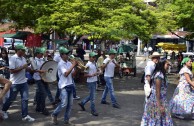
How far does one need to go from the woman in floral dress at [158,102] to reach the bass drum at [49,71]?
2.62 meters

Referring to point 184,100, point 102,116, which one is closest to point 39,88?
point 102,116

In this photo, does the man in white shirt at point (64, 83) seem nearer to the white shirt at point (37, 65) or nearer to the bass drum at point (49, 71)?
the bass drum at point (49, 71)

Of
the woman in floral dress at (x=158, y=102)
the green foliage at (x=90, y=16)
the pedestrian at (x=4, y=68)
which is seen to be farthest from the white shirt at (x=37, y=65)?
the green foliage at (x=90, y=16)

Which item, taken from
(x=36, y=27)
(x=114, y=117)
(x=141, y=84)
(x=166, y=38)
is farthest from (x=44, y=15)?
(x=166, y=38)

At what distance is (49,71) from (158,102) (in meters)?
3.01

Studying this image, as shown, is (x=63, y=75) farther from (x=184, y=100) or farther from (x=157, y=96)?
(x=184, y=100)

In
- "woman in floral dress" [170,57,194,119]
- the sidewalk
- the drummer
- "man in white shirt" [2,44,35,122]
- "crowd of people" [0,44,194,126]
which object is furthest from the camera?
"woman in floral dress" [170,57,194,119]

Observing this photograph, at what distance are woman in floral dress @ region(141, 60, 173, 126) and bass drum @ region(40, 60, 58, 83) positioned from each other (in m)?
2.62

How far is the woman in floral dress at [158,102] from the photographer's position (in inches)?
242

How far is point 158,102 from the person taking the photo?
20.6 feet

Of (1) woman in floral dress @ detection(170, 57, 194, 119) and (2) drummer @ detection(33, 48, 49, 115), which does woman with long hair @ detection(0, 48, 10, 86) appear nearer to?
(2) drummer @ detection(33, 48, 49, 115)

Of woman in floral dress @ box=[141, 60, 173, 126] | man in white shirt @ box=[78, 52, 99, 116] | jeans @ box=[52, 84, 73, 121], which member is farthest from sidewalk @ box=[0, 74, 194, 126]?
woman in floral dress @ box=[141, 60, 173, 126]

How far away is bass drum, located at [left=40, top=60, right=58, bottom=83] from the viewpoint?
319 inches

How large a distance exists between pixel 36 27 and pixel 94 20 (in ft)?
8.96
